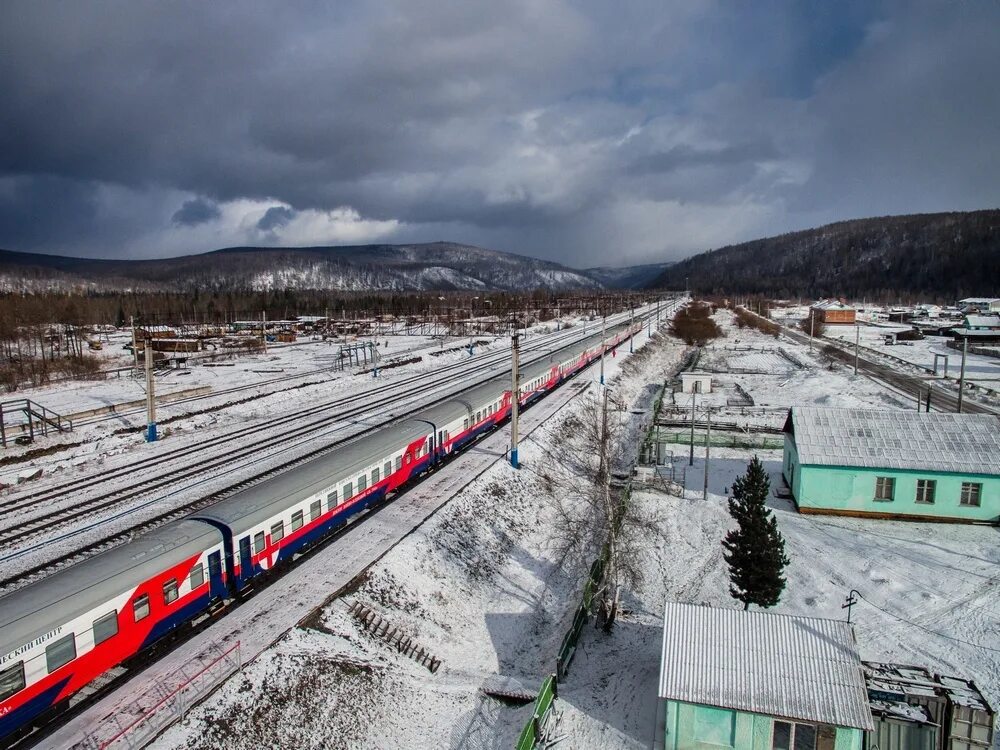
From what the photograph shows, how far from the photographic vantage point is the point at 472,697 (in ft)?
53.3

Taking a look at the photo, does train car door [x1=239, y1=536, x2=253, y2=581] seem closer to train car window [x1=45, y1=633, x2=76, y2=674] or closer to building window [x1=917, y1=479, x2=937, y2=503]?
train car window [x1=45, y1=633, x2=76, y2=674]

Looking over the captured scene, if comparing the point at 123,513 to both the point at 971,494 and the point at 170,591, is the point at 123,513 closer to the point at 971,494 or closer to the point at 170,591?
the point at 170,591

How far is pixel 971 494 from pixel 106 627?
32.5 metres

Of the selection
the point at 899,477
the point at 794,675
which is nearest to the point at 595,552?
the point at 794,675

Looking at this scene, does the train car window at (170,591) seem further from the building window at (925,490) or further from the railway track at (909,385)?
the railway track at (909,385)

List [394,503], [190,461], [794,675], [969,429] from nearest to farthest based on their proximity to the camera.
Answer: [794,675]
[394,503]
[969,429]
[190,461]

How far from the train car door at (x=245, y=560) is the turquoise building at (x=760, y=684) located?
1185cm

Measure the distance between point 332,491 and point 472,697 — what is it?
8790 millimetres

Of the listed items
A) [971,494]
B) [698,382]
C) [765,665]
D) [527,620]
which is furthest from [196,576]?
[698,382]

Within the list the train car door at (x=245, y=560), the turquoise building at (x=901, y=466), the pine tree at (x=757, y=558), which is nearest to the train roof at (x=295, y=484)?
the train car door at (x=245, y=560)

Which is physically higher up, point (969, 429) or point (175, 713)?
point (969, 429)

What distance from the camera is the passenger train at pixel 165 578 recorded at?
12.3m

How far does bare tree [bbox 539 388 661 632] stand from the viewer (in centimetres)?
2052

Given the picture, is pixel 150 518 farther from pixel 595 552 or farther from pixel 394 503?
pixel 595 552
